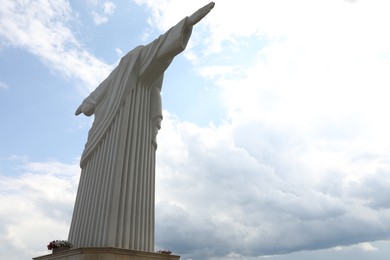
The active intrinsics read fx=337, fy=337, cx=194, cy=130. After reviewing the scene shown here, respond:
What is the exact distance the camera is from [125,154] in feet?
29.9

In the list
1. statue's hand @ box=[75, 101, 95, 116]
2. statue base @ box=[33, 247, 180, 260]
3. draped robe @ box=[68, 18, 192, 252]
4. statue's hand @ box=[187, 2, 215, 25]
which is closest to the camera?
statue base @ box=[33, 247, 180, 260]

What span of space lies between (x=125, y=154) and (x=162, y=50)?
3.26m

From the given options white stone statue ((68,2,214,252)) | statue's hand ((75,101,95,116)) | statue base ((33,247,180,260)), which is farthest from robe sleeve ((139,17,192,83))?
statue base ((33,247,180,260))

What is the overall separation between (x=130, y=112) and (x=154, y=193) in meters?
2.43

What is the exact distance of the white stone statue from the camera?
8.30 meters

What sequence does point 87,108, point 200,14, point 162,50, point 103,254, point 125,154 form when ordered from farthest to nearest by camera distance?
1. point 87,108
2. point 162,50
3. point 200,14
4. point 125,154
5. point 103,254

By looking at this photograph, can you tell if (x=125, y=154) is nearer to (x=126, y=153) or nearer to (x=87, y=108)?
(x=126, y=153)

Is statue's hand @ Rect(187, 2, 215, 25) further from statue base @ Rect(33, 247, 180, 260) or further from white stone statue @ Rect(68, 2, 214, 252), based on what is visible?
statue base @ Rect(33, 247, 180, 260)

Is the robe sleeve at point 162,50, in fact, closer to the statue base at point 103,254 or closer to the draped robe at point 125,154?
the draped robe at point 125,154

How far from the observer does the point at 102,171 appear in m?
9.16

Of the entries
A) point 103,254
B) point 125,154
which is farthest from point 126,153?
point 103,254

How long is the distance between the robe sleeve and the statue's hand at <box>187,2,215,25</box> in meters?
0.17

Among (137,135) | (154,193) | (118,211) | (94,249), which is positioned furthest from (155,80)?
(94,249)

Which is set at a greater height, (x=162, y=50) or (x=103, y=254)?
(x=162, y=50)
